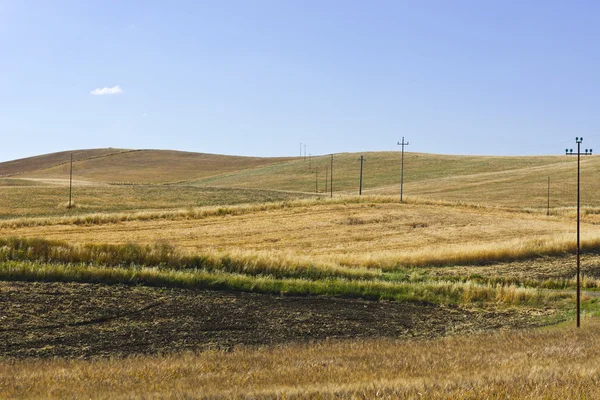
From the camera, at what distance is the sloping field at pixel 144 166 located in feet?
413

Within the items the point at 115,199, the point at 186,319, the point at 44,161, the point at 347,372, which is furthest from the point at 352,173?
the point at 347,372

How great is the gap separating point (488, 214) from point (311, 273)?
32305 millimetres

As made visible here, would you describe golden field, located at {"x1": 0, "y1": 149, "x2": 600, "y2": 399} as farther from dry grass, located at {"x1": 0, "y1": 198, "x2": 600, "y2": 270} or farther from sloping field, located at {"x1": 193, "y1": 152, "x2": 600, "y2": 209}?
sloping field, located at {"x1": 193, "y1": 152, "x2": 600, "y2": 209}

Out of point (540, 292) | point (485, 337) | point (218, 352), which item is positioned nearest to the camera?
point (218, 352)

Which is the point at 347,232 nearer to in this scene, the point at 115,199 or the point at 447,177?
the point at 115,199

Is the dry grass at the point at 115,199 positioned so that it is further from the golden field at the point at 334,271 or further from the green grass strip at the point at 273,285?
the green grass strip at the point at 273,285

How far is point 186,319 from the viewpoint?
705 inches

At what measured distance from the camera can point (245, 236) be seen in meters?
44.7

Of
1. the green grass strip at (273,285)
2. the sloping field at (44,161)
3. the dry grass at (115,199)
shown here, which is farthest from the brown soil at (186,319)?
the sloping field at (44,161)

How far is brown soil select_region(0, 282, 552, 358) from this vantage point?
1539cm

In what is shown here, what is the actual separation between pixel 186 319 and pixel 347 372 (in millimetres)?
7686

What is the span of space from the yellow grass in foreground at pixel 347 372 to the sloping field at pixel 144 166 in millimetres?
106454

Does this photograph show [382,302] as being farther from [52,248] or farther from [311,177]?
[311,177]

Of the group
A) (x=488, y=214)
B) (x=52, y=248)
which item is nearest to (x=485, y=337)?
(x=52, y=248)
